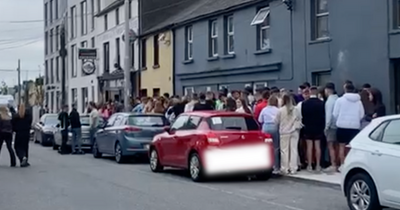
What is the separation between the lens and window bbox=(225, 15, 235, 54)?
2950 centimetres

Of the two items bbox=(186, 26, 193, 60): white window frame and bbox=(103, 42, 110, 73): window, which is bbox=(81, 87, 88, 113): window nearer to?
bbox=(103, 42, 110, 73): window

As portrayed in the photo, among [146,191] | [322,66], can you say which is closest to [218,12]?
[322,66]

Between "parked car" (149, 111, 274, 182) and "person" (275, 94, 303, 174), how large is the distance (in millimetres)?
775

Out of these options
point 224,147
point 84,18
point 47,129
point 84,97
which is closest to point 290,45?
point 224,147

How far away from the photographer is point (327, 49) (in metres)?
22.5

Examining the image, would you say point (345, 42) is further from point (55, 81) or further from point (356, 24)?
point (55, 81)

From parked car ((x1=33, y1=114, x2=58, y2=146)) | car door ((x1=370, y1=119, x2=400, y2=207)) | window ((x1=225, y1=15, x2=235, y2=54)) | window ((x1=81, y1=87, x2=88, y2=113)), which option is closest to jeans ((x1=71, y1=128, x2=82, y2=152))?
parked car ((x1=33, y1=114, x2=58, y2=146))

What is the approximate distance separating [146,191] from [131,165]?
7.12 meters

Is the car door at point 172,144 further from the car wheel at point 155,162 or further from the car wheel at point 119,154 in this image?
the car wheel at point 119,154

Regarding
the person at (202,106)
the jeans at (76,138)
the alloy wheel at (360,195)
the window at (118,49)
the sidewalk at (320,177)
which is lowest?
the sidewalk at (320,177)

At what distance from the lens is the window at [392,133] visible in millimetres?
11578

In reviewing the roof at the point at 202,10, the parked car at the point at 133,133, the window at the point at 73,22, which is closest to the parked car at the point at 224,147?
the parked car at the point at 133,133

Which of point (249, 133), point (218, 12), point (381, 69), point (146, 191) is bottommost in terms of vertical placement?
point (146, 191)

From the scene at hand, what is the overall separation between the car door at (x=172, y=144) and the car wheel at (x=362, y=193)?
690 cm
